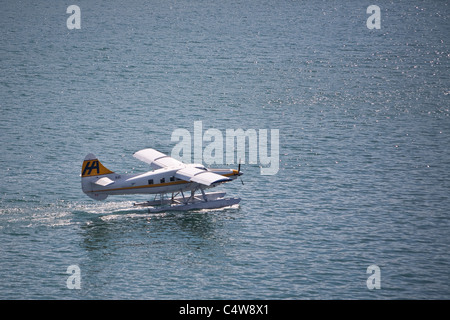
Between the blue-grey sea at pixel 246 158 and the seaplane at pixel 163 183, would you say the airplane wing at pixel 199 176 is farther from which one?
the blue-grey sea at pixel 246 158

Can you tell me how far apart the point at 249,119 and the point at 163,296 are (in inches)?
2129

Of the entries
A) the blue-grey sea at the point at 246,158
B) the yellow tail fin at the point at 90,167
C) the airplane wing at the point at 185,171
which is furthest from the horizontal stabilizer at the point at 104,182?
the airplane wing at the point at 185,171

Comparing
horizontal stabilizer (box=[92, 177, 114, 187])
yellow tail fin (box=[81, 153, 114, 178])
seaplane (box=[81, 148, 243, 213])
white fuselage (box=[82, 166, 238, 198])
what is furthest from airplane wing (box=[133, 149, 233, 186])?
yellow tail fin (box=[81, 153, 114, 178])

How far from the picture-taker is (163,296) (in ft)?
193

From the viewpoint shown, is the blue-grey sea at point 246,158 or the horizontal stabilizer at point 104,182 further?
the horizontal stabilizer at point 104,182

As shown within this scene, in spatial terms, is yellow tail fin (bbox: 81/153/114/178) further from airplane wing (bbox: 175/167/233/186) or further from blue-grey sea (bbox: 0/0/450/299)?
airplane wing (bbox: 175/167/233/186)

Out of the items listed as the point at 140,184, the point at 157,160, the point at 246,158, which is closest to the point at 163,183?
the point at 140,184

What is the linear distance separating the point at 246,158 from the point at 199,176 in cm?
2123

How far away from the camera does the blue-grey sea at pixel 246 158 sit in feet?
206

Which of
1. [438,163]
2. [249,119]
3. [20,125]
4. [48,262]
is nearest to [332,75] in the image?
[249,119]

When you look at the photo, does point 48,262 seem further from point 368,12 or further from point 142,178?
point 368,12

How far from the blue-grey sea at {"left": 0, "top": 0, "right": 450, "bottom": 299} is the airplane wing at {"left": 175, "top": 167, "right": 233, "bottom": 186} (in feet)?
13.2

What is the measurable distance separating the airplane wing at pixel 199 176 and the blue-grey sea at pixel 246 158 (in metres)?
4.03
